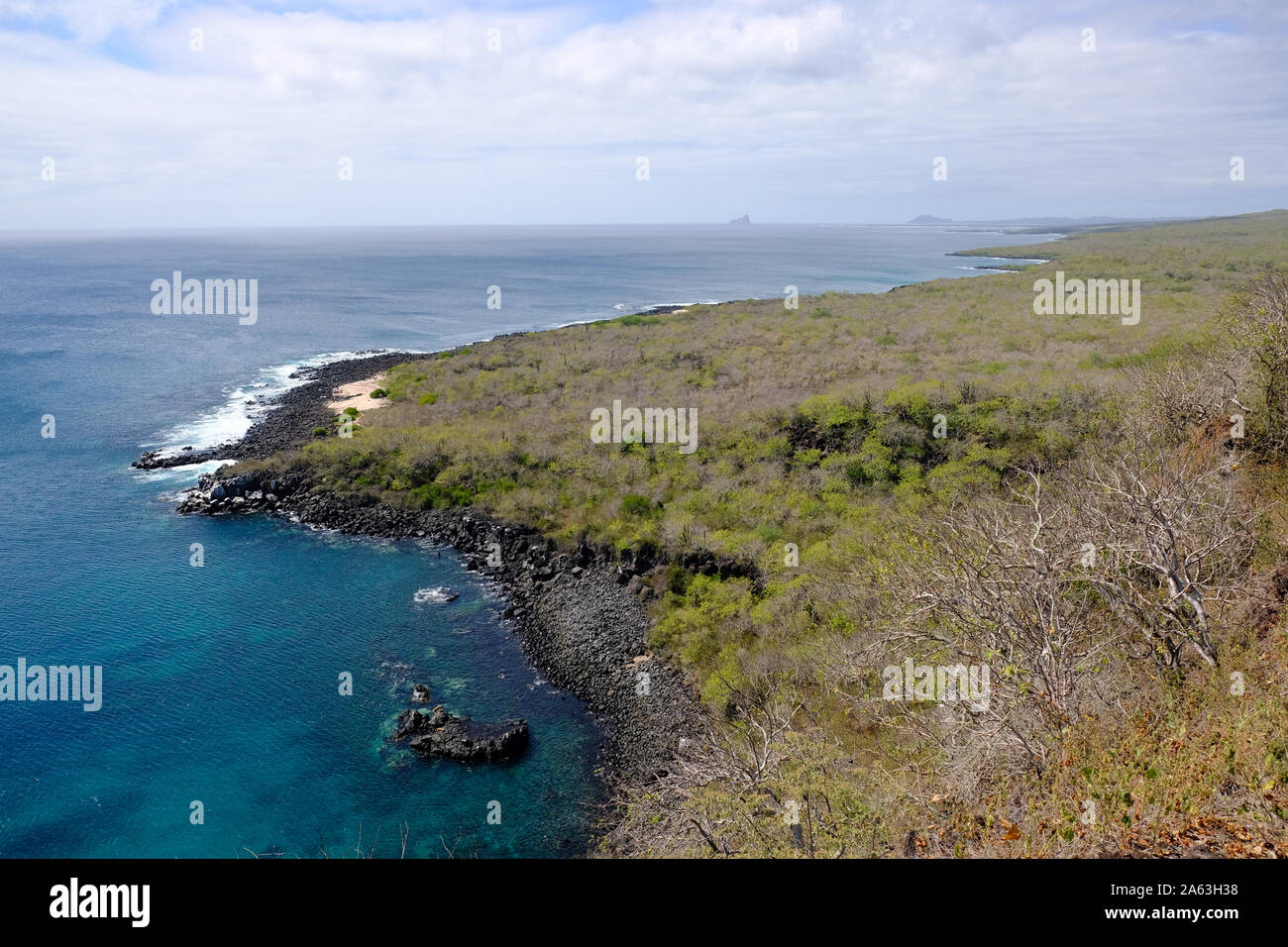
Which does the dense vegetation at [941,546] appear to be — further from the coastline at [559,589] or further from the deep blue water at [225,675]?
the deep blue water at [225,675]

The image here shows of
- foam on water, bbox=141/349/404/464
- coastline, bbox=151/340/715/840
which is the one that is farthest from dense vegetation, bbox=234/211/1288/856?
foam on water, bbox=141/349/404/464

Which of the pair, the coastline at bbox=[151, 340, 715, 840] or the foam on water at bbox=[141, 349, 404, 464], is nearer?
the coastline at bbox=[151, 340, 715, 840]

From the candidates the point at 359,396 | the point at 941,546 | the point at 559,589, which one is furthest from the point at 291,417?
the point at 941,546

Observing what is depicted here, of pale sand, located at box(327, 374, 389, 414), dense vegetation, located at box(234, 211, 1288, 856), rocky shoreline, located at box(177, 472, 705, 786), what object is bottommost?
rocky shoreline, located at box(177, 472, 705, 786)

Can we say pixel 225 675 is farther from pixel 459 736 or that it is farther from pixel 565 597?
pixel 565 597

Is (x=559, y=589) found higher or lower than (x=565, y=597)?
higher

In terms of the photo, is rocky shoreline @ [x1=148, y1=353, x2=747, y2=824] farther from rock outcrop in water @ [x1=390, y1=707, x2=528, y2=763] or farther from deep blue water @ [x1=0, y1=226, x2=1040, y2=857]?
deep blue water @ [x1=0, y1=226, x2=1040, y2=857]

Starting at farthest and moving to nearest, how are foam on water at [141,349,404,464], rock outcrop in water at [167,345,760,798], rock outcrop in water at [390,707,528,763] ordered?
foam on water at [141,349,404,464]
rock outcrop in water at [167,345,760,798]
rock outcrop in water at [390,707,528,763]
